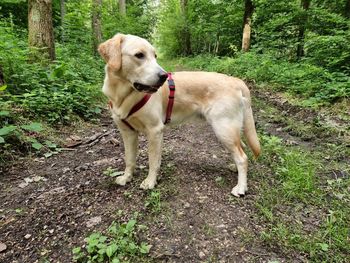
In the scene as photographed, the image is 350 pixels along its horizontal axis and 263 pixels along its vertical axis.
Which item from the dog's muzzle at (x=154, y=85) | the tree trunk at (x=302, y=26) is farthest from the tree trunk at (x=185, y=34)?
the dog's muzzle at (x=154, y=85)

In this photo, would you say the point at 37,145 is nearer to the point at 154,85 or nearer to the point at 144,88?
the point at 144,88

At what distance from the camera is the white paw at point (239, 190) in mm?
2914

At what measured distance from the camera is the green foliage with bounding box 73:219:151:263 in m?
2.02

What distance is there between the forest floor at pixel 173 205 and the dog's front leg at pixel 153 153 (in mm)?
95

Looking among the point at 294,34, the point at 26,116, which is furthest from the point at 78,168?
the point at 294,34

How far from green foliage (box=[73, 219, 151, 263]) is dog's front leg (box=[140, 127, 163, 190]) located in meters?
0.73

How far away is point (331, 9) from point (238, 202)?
10145 mm

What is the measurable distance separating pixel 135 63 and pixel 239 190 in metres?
1.63

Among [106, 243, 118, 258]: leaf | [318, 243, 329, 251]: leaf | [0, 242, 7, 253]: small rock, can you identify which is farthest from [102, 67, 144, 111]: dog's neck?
[318, 243, 329, 251]: leaf

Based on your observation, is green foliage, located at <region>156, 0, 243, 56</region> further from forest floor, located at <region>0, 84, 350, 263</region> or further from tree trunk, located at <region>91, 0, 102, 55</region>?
forest floor, located at <region>0, 84, 350, 263</region>

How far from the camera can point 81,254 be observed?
6.78 ft

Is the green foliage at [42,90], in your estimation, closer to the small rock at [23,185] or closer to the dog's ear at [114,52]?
the small rock at [23,185]

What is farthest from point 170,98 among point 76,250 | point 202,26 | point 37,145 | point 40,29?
point 202,26

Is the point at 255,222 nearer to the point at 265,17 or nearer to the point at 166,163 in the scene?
the point at 166,163
